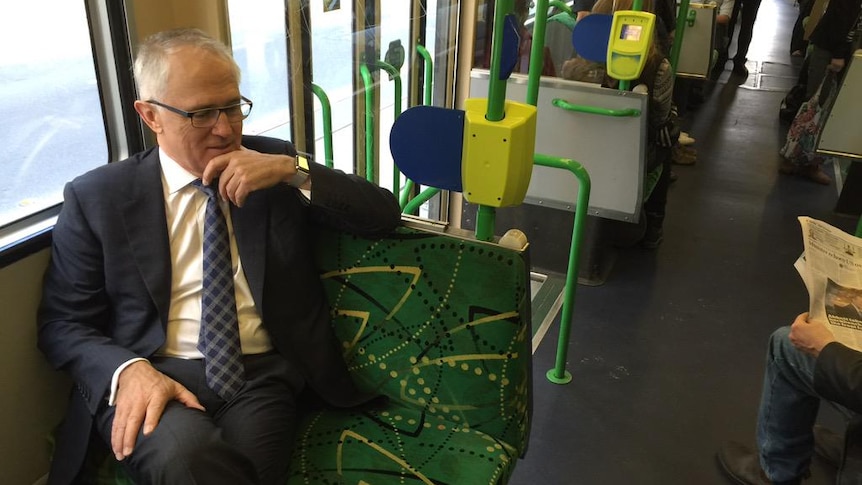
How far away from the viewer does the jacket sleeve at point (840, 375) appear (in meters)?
1.49

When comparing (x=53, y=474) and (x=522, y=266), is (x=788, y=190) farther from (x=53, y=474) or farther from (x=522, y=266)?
(x=53, y=474)

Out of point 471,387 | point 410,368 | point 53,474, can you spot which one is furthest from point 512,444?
point 53,474

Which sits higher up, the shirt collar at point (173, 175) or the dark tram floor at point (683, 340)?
the shirt collar at point (173, 175)

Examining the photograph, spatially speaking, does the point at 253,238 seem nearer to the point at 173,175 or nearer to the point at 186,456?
the point at 173,175

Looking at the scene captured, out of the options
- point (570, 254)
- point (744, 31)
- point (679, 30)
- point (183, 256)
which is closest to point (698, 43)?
point (679, 30)

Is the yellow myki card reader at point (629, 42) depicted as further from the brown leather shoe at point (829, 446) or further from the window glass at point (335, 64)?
the brown leather shoe at point (829, 446)

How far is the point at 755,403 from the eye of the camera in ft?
8.46

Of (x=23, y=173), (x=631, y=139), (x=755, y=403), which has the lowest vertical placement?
(x=755, y=403)

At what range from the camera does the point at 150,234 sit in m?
1.54

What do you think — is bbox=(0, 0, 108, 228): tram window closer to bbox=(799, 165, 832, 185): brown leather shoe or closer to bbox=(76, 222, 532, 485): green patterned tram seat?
bbox=(76, 222, 532, 485): green patterned tram seat

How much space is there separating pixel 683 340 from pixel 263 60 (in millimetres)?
2056

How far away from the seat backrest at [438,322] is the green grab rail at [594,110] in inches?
62.7

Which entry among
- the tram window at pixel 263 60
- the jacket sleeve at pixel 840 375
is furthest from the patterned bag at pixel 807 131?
the tram window at pixel 263 60

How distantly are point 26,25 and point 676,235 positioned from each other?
3363mm
